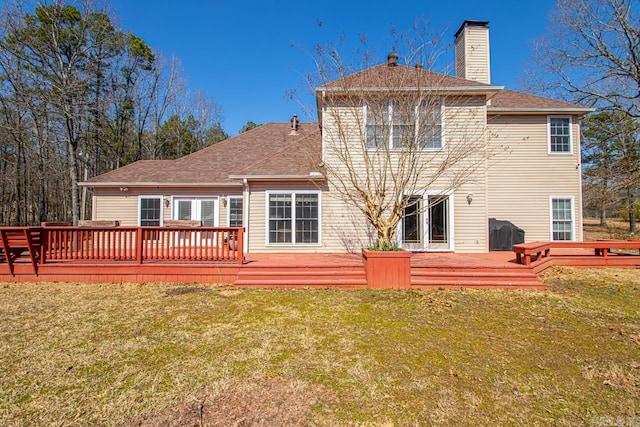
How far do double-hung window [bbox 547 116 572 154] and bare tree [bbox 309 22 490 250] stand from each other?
4165 millimetres

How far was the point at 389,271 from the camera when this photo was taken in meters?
6.71

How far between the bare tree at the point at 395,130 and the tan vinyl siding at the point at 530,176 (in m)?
2.76

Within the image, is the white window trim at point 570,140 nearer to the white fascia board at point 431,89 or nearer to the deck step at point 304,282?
the white fascia board at point 431,89

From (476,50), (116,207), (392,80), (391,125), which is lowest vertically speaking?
(116,207)

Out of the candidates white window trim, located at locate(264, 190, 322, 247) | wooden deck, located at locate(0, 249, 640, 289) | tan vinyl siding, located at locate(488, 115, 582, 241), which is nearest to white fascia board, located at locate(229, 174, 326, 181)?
white window trim, located at locate(264, 190, 322, 247)

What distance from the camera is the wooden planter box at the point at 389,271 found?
6688 millimetres

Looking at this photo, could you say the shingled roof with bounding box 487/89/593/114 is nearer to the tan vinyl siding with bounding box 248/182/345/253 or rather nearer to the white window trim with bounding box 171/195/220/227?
the tan vinyl siding with bounding box 248/182/345/253

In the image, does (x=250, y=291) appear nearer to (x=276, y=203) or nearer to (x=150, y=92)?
(x=276, y=203)

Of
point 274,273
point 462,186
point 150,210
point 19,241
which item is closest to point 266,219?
point 274,273

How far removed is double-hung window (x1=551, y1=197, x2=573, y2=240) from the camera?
1136 cm

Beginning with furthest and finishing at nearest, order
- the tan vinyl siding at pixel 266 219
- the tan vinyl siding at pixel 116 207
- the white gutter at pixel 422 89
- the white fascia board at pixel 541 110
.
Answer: the tan vinyl siding at pixel 116 207
the white fascia board at pixel 541 110
the tan vinyl siding at pixel 266 219
the white gutter at pixel 422 89

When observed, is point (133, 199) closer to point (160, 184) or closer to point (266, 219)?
point (160, 184)

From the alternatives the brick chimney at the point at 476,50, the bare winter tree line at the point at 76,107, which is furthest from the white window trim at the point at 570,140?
the bare winter tree line at the point at 76,107

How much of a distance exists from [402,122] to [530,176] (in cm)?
699
